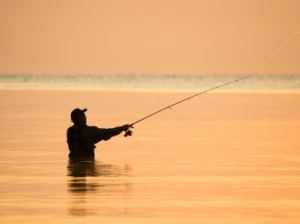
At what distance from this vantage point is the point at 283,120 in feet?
84.9

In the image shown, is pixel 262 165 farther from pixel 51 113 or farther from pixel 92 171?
pixel 51 113

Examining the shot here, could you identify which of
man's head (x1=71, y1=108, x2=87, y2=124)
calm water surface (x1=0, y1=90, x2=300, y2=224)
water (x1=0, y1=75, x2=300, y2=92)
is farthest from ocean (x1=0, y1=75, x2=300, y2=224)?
water (x1=0, y1=75, x2=300, y2=92)

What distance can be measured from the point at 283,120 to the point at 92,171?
12.4 m

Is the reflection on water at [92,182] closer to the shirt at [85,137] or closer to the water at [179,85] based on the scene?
the shirt at [85,137]

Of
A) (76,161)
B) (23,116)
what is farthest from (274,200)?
(23,116)

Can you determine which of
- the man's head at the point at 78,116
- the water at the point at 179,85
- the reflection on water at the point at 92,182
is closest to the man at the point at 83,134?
the man's head at the point at 78,116

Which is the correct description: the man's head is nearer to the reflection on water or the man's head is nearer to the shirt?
the shirt

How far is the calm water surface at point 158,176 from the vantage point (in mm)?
10492

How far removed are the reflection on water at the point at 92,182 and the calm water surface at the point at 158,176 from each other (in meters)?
0.01

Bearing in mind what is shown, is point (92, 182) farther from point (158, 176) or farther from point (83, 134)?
point (83, 134)

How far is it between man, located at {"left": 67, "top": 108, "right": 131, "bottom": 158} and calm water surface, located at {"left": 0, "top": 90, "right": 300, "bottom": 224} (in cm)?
22

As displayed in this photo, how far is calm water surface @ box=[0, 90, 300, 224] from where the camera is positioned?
10.5 m

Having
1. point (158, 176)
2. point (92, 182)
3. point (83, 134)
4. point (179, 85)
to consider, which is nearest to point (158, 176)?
point (158, 176)

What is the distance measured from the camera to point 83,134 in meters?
15.0
